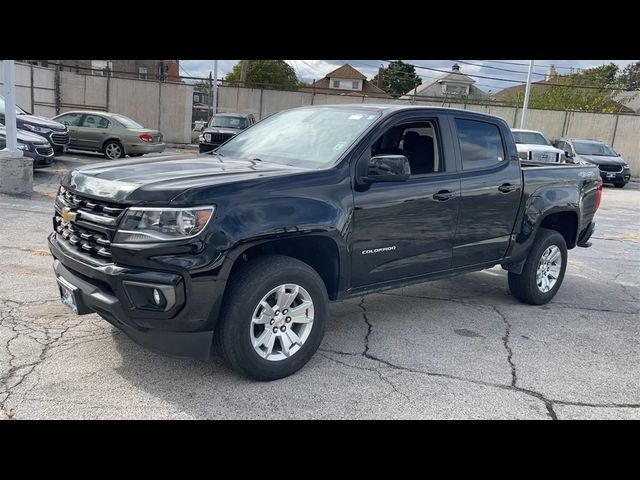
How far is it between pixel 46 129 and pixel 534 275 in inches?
512

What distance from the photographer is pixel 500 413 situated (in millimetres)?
3600

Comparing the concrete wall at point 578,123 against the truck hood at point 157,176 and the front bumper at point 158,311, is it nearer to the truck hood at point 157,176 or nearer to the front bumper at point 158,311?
the truck hood at point 157,176

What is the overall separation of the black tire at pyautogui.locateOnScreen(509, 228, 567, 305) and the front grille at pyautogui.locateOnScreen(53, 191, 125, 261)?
4.19m

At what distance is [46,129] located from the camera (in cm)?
1436

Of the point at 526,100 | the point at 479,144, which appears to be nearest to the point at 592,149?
the point at 526,100

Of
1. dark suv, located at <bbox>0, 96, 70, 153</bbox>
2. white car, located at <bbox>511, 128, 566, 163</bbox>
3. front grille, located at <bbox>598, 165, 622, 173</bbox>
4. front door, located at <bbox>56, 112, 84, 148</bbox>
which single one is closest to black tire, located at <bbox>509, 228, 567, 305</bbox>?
white car, located at <bbox>511, 128, 566, 163</bbox>

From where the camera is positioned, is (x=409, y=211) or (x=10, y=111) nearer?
(x=409, y=211)

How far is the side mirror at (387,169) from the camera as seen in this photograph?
161 inches

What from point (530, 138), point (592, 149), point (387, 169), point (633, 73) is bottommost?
point (387, 169)

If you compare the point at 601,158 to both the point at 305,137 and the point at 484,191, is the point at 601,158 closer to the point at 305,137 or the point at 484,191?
the point at 484,191

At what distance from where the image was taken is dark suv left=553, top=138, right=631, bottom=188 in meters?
20.8

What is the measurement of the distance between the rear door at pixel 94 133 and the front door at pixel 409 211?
47.0 ft

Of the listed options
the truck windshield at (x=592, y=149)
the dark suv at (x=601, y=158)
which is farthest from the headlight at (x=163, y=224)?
the truck windshield at (x=592, y=149)

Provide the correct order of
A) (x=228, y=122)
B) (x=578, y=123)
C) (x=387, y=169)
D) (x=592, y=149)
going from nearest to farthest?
1. (x=387, y=169)
2. (x=228, y=122)
3. (x=592, y=149)
4. (x=578, y=123)
